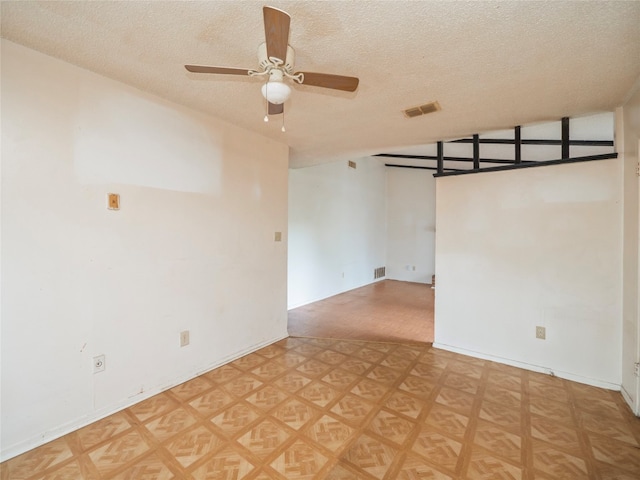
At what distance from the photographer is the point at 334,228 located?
240 inches

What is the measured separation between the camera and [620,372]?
241 centimetres

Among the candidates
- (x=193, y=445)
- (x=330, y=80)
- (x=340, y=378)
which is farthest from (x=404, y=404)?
(x=330, y=80)

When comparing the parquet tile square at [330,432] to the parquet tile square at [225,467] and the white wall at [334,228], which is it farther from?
the white wall at [334,228]

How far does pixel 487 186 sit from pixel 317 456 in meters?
2.90

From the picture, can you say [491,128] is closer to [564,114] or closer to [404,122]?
[564,114]

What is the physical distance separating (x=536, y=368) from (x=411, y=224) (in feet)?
17.0

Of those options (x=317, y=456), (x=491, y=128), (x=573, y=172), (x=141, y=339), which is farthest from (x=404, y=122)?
(x=141, y=339)

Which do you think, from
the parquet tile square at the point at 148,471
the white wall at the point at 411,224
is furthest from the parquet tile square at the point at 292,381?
the white wall at the point at 411,224

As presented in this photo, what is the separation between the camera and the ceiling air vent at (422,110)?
7.84 feet

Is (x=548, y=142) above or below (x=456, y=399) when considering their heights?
above

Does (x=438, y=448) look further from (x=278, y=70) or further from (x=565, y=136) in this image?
(x=565, y=136)

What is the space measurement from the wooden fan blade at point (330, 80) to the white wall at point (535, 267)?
7.21ft

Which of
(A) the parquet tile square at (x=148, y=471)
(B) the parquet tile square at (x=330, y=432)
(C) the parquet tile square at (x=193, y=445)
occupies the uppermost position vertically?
(B) the parquet tile square at (x=330, y=432)

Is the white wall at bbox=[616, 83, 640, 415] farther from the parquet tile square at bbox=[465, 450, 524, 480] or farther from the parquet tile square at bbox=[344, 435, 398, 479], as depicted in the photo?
the parquet tile square at bbox=[344, 435, 398, 479]
